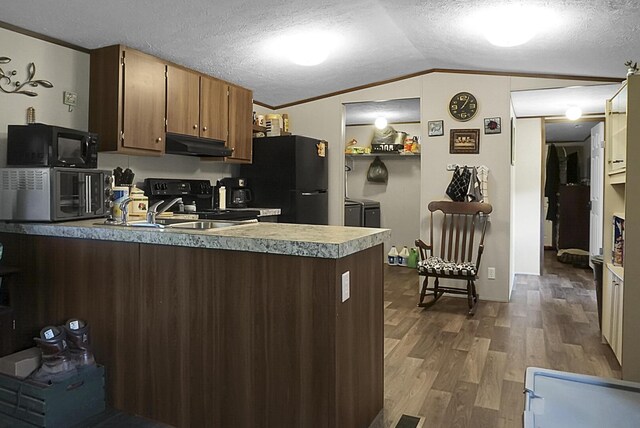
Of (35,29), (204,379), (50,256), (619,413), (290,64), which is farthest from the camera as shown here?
(290,64)

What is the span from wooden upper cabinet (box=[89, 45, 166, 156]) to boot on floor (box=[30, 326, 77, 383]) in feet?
4.67

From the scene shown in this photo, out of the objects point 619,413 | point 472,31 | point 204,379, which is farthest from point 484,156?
point 204,379

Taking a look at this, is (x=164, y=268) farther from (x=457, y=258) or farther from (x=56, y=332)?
(x=457, y=258)

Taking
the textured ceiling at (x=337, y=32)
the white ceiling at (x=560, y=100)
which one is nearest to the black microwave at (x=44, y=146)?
the textured ceiling at (x=337, y=32)

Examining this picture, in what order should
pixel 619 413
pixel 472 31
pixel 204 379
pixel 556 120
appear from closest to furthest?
pixel 619 413 → pixel 204 379 → pixel 472 31 → pixel 556 120

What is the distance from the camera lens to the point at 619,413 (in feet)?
5.49

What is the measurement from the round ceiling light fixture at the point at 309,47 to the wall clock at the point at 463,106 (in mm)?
1629

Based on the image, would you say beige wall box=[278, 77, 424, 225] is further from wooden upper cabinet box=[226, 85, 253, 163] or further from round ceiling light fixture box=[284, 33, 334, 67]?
round ceiling light fixture box=[284, 33, 334, 67]

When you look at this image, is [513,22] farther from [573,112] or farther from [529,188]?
[529,188]

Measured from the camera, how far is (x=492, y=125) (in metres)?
4.71

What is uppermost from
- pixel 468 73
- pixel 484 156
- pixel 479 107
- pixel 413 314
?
pixel 468 73

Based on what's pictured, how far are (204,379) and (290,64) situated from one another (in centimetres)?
297

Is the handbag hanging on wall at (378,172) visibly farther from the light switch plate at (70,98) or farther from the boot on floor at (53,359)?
the boot on floor at (53,359)

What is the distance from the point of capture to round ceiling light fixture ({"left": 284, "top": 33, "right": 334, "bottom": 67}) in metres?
3.54
